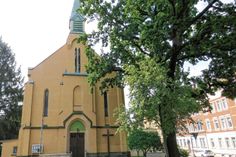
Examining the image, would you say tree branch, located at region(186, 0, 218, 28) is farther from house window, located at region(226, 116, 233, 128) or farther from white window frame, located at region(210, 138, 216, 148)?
white window frame, located at region(210, 138, 216, 148)

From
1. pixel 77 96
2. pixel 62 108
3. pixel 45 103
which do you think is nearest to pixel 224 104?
pixel 77 96

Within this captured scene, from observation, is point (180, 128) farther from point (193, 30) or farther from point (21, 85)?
point (21, 85)

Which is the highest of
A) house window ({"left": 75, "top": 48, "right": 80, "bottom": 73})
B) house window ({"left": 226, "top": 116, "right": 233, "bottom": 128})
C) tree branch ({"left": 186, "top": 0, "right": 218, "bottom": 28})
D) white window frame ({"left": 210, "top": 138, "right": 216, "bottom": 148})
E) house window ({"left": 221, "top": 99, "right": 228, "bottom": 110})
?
house window ({"left": 75, "top": 48, "right": 80, "bottom": 73})

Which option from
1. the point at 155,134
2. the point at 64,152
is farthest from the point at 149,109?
the point at 155,134

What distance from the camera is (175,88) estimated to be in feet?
34.0

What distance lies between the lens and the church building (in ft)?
61.6

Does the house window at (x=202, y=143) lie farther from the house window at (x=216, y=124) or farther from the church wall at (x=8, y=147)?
the church wall at (x=8, y=147)

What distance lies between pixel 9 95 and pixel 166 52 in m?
27.0

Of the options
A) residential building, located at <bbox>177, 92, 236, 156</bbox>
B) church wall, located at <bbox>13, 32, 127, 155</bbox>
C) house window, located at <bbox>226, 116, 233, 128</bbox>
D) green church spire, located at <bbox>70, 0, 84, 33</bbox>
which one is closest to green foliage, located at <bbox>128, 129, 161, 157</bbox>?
church wall, located at <bbox>13, 32, 127, 155</bbox>

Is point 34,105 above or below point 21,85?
below

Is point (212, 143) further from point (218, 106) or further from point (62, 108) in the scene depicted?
point (62, 108)

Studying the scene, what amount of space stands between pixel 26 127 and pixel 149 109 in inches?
521

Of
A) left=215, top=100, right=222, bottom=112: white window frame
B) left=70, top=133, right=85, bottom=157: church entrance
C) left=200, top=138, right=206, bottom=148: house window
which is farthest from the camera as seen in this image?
left=200, top=138, right=206, bottom=148: house window

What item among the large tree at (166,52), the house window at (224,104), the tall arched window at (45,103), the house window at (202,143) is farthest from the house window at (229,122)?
the tall arched window at (45,103)
